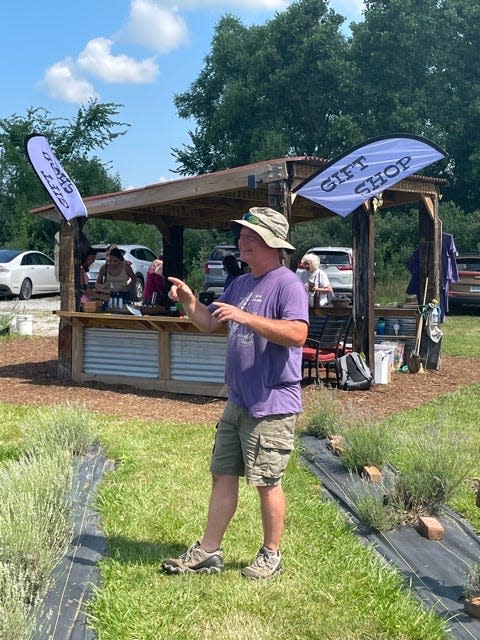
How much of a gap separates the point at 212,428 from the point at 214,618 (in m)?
4.09

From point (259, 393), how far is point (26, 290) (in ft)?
68.1

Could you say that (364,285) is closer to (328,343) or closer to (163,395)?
(328,343)

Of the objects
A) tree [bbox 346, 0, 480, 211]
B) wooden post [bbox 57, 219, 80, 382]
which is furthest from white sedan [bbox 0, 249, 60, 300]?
tree [bbox 346, 0, 480, 211]

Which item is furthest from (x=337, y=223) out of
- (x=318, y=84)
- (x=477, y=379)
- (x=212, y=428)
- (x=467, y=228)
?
(x=212, y=428)

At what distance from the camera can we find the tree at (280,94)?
39156mm

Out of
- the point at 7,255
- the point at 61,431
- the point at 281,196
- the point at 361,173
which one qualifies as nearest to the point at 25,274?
the point at 7,255

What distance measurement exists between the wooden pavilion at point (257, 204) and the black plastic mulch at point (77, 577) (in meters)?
4.65

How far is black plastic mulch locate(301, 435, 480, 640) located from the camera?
3521 mm

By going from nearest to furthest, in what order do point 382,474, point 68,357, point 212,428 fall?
point 382,474 → point 212,428 → point 68,357

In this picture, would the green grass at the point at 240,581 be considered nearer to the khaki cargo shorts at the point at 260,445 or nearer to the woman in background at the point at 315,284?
the khaki cargo shorts at the point at 260,445

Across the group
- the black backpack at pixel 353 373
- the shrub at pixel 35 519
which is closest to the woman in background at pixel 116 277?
the black backpack at pixel 353 373

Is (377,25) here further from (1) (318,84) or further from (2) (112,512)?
(2) (112,512)

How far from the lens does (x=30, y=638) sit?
292 centimetres

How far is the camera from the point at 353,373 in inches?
386
